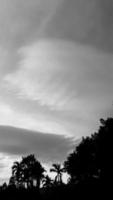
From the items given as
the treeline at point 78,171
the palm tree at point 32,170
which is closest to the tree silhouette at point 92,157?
the treeline at point 78,171

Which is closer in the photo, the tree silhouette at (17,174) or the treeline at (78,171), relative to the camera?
the treeline at (78,171)

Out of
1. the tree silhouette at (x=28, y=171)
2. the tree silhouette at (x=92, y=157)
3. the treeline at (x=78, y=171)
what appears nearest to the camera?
the treeline at (x=78, y=171)

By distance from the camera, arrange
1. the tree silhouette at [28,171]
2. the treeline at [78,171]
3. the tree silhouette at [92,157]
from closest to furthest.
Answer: the treeline at [78,171] → the tree silhouette at [92,157] → the tree silhouette at [28,171]

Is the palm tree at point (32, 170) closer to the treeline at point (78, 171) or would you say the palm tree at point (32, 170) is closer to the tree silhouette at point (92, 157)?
the treeline at point (78, 171)

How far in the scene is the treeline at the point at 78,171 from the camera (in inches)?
1930

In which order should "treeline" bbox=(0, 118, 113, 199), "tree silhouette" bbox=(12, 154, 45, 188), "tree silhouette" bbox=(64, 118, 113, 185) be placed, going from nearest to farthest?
"treeline" bbox=(0, 118, 113, 199), "tree silhouette" bbox=(64, 118, 113, 185), "tree silhouette" bbox=(12, 154, 45, 188)

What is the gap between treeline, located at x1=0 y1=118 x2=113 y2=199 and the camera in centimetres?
4903

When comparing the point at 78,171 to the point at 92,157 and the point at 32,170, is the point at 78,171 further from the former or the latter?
the point at 32,170

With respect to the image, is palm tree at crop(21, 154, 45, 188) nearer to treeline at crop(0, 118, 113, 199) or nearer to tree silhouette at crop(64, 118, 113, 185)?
treeline at crop(0, 118, 113, 199)

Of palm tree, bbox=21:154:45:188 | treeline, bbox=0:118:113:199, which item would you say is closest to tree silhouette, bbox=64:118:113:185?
treeline, bbox=0:118:113:199

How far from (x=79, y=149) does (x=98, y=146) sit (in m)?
21.2

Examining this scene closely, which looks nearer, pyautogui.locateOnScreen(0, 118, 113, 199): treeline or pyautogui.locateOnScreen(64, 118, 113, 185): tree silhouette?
pyautogui.locateOnScreen(0, 118, 113, 199): treeline

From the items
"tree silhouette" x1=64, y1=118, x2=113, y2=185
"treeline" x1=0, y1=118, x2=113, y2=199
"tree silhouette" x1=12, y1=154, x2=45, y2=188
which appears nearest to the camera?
"treeline" x1=0, y1=118, x2=113, y2=199

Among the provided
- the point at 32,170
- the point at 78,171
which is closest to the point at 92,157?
the point at 78,171
